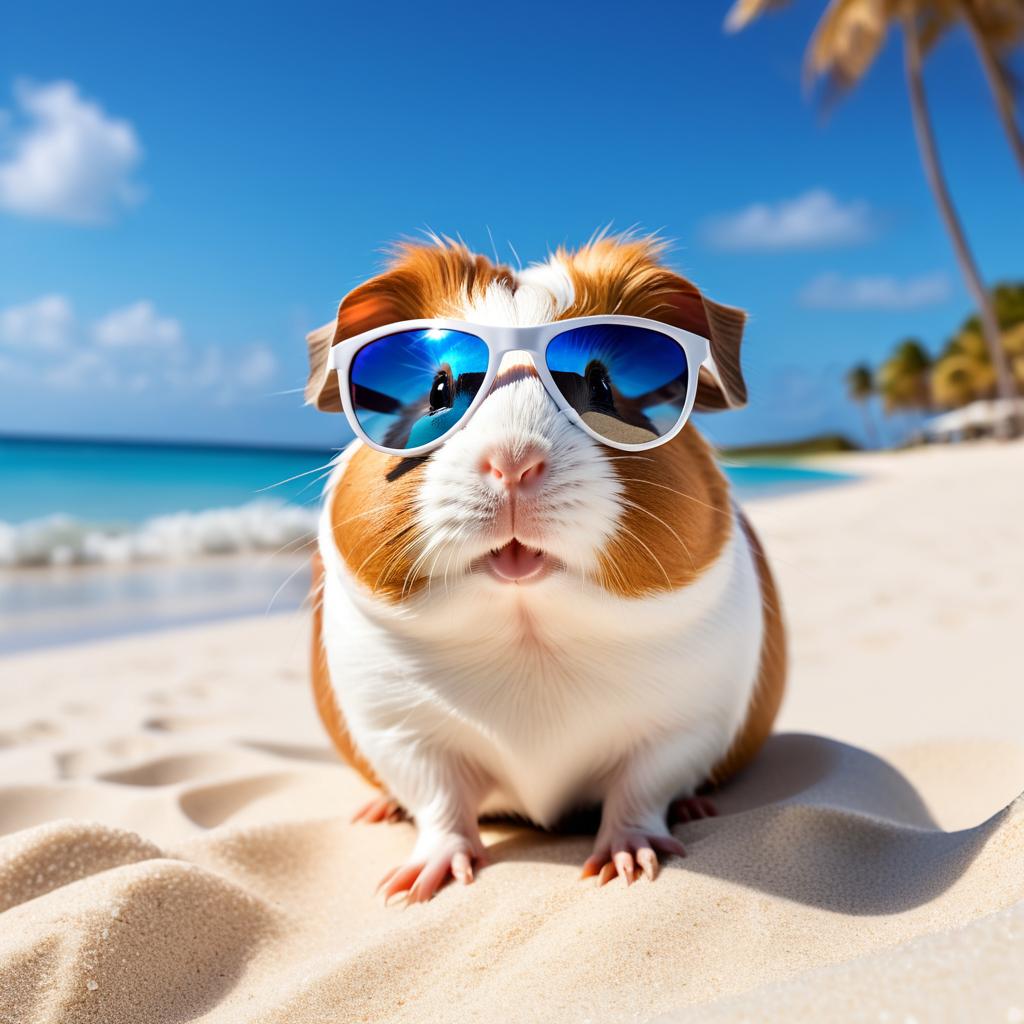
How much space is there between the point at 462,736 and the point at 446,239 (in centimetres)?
101

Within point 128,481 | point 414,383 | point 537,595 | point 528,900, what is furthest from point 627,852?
point 128,481

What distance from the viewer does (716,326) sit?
188 centimetres

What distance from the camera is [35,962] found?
1.47 m

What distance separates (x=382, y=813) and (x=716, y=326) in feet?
4.72

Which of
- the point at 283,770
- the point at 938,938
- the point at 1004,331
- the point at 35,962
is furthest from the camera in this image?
the point at 1004,331

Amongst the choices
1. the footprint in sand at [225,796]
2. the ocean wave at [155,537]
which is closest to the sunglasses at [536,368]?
the footprint in sand at [225,796]

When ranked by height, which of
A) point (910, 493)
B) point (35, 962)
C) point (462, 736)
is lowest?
point (910, 493)

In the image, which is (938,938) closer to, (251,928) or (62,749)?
(251,928)

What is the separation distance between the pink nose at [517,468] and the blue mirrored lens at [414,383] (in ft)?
0.55

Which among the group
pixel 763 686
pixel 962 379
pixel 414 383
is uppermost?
pixel 414 383

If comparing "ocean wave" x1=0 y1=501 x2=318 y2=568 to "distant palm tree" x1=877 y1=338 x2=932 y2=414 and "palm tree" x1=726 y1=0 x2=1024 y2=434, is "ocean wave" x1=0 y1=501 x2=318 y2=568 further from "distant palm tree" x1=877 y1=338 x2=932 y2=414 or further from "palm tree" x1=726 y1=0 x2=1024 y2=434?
"distant palm tree" x1=877 y1=338 x2=932 y2=414

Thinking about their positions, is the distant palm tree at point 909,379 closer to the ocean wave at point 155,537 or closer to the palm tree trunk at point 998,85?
the palm tree trunk at point 998,85

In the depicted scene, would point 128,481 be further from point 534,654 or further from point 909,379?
point 909,379

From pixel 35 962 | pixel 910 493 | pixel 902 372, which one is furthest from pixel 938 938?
pixel 902 372
